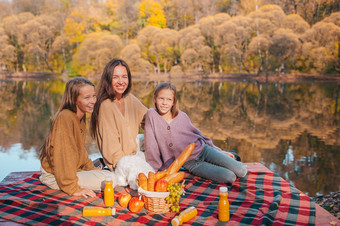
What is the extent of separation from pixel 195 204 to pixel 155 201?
1.48ft

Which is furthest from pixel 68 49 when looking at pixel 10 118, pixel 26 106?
pixel 10 118

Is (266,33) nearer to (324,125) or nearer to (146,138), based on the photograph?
(324,125)

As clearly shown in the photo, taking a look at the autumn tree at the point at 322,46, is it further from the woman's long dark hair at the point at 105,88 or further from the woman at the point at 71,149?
the woman at the point at 71,149

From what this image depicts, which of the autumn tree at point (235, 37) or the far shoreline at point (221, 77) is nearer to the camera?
the far shoreline at point (221, 77)

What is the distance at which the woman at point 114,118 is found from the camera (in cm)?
331

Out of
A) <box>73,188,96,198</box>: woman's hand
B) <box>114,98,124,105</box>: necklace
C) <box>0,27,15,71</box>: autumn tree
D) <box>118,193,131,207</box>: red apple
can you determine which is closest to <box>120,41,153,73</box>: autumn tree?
<box>0,27,15,71</box>: autumn tree

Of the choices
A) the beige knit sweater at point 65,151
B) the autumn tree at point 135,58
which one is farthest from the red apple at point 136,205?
the autumn tree at point 135,58

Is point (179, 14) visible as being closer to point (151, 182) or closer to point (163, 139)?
point (163, 139)

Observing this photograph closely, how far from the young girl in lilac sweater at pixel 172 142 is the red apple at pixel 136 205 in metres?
0.84

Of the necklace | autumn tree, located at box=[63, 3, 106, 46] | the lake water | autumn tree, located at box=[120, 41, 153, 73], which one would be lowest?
the lake water

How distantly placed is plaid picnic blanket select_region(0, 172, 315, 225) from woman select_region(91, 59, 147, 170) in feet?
1.36

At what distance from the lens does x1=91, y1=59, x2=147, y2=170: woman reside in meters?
3.31

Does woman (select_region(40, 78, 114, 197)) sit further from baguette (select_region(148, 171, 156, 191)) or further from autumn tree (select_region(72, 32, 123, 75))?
autumn tree (select_region(72, 32, 123, 75))

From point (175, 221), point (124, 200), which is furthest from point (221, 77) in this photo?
point (175, 221)
